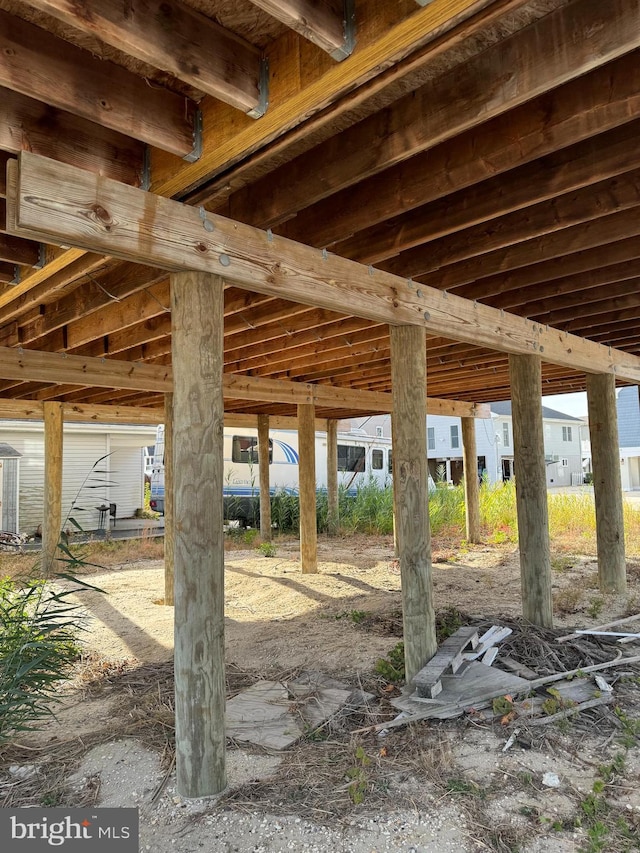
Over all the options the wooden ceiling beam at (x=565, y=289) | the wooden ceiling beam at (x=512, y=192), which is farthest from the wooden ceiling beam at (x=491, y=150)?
the wooden ceiling beam at (x=565, y=289)

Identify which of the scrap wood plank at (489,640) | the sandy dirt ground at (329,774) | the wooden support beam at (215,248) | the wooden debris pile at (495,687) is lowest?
the sandy dirt ground at (329,774)

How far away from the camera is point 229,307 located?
5109 millimetres

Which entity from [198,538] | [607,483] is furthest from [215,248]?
[607,483]

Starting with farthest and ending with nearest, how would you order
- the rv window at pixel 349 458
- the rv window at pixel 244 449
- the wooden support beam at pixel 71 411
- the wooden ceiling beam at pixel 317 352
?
1. the rv window at pixel 349 458
2. the rv window at pixel 244 449
3. the wooden support beam at pixel 71 411
4. the wooden ceiling beam at pixel 317 352

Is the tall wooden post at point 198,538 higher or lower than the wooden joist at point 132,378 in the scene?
lower

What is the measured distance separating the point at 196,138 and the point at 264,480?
10303 millimetres

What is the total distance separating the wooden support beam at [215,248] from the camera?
2404mm

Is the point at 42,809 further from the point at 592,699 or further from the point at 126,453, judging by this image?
the point at 126,453

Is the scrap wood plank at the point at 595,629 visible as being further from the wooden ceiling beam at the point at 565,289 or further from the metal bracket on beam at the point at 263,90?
the metal bracket on beam at the point at 263,90

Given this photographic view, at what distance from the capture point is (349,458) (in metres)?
18.8

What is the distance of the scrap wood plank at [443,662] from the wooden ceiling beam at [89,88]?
3425 mm

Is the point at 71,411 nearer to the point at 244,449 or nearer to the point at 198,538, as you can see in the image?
the point at 244,449

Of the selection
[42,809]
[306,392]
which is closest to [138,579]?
[306,392]

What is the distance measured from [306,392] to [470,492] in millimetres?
4649
